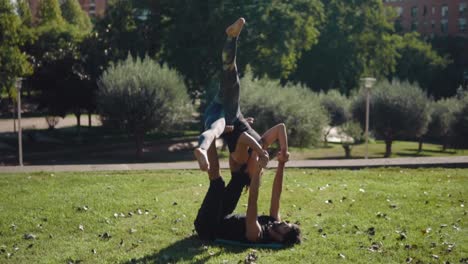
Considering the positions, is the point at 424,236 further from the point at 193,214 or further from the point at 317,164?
the point at 317,164

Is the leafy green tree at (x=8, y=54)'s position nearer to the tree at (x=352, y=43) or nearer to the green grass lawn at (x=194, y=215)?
the green grass lawn at (x=194, y=215)

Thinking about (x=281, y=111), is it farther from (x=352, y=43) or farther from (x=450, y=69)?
(x=450, y=69)

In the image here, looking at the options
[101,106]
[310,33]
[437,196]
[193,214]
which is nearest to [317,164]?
[437,196]

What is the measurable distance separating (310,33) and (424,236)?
30805 mm

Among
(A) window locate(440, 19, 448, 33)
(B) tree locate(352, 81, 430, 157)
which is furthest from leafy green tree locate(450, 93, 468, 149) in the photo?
(A) window locate(440, 19, 448, 33)

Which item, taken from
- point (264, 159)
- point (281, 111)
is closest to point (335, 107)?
point (281, 111)

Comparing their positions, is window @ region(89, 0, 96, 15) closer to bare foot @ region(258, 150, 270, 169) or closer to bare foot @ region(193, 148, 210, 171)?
bare foot @ region(258, 150, 270, 169)

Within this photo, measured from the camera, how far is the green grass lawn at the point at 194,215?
728 centimetres

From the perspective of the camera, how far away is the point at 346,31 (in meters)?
49.0

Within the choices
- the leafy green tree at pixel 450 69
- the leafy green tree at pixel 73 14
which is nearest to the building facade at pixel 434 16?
the leafy green tree at pixel 450 69

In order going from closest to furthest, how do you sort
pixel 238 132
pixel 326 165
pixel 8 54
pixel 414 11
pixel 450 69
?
pixel 238 132 → pixel 326 165 → pixel 8 54 → pixel 450 69 → pixel 414 11

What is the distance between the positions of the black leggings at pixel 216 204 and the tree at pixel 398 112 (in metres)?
23.7

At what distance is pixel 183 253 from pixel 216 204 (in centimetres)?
79

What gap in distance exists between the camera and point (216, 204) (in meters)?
7.67
